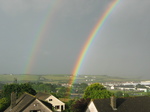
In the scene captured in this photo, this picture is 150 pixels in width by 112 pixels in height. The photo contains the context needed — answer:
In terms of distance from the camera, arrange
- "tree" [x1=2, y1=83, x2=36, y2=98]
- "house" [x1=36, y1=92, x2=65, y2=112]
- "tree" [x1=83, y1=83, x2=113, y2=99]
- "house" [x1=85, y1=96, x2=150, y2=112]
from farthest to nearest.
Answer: "tree" [x1=2, y1=83, x2=36, y2=98] < "tree" [x1=83, y1=83, x2=113, y2=99] < "house" [x1=36, y1=92, x2=65, y2=112] < "house" [x1=85, y1=96, x2=150, y2=112]

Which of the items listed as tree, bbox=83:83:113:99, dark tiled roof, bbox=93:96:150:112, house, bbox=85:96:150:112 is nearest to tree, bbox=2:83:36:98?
tree, bbox=83:83:113:99

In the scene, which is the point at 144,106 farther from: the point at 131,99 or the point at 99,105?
the point at 99,105

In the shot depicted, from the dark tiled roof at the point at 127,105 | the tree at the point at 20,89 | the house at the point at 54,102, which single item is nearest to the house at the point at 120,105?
the dark tiled roof at the point at 127,105

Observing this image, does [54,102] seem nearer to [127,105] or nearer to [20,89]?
[127,105]

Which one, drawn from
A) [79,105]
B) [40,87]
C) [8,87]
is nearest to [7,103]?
[79,105]

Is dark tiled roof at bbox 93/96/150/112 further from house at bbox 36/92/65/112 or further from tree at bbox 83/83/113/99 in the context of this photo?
house at bbox 36/92/65/112

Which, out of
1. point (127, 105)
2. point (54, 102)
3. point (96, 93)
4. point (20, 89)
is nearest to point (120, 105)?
point (127, 105)

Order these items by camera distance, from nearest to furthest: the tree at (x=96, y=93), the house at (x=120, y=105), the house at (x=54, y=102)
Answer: the house at (x=120, y=105) < the house at (x=54, y=102) < the tree at (x=96, y=93)

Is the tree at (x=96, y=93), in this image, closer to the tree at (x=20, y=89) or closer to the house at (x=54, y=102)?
the house at (x=54, y=102)
